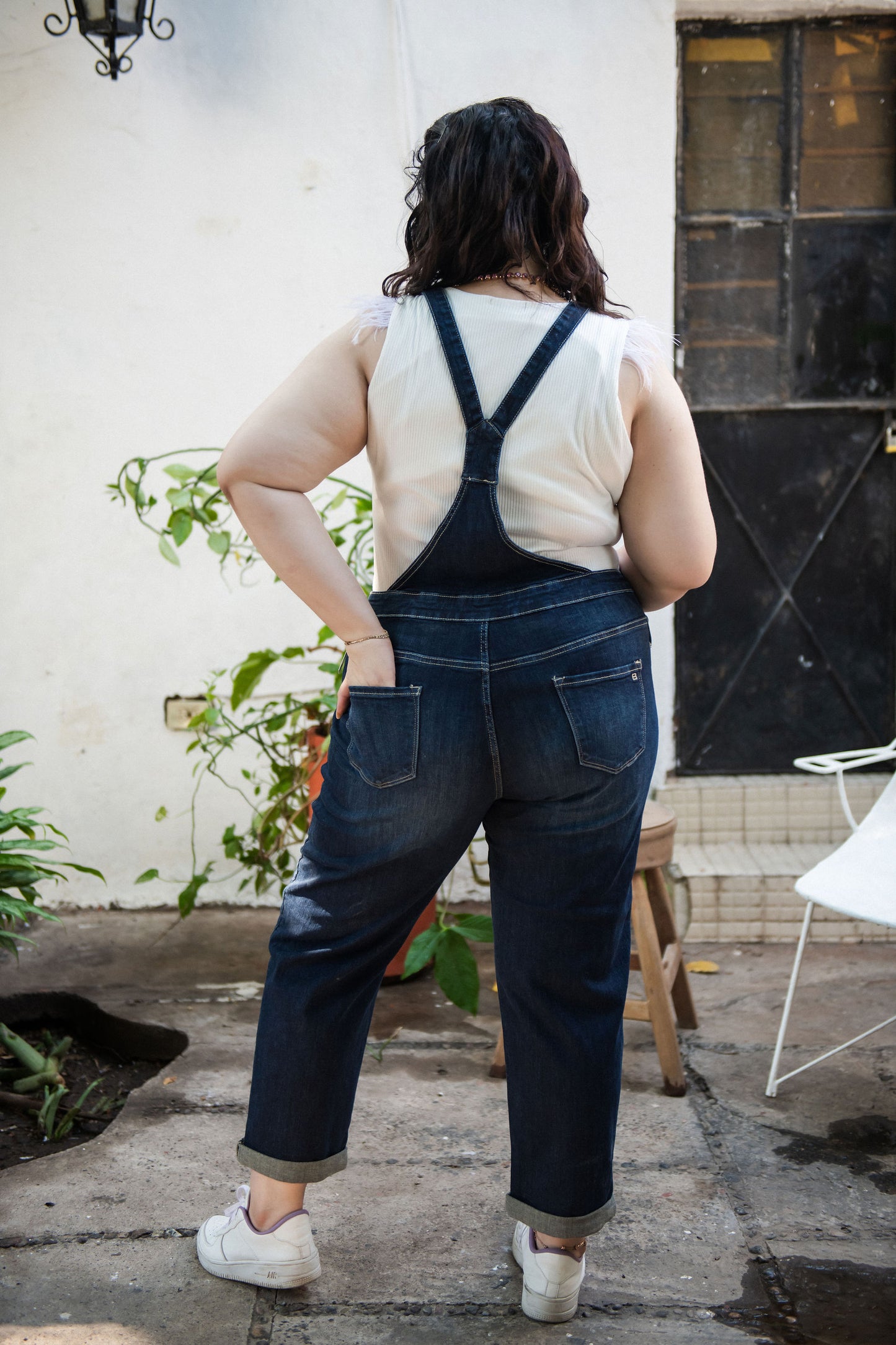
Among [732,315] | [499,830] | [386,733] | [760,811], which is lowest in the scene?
[760,811]

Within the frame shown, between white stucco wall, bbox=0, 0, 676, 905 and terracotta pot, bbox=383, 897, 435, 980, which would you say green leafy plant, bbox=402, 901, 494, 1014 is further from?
white stucco wall, bbox=0, 0, 676, 905

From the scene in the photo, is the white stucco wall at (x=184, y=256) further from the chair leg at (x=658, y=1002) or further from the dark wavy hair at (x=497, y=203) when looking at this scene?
the dark wavy hair at (x=497, y=203)

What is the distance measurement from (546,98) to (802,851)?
2.61 meters

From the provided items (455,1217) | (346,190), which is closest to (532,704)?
(455,1217)

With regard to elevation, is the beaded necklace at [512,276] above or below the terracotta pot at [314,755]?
above

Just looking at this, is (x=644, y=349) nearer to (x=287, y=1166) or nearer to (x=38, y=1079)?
(x=287, y=1166)

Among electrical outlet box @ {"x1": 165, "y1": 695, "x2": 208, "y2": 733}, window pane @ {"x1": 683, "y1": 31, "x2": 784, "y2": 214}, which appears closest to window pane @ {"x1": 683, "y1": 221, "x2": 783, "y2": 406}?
window pane @ {"x1": 683, "y1": 31, "x2": 784, "y2": 214}

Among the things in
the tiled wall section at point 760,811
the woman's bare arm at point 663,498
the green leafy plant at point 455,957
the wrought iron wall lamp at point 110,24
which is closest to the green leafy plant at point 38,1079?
the green leafy plant at point 455,957

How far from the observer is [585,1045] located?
5.70 ft

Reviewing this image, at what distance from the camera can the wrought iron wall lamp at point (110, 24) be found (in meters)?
3.38

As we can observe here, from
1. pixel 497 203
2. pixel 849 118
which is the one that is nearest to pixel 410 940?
pixel 497 203

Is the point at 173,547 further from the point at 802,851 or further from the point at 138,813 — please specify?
the point at 802,851

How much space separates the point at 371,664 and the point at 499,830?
312 mm

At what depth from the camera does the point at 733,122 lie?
3.85m
